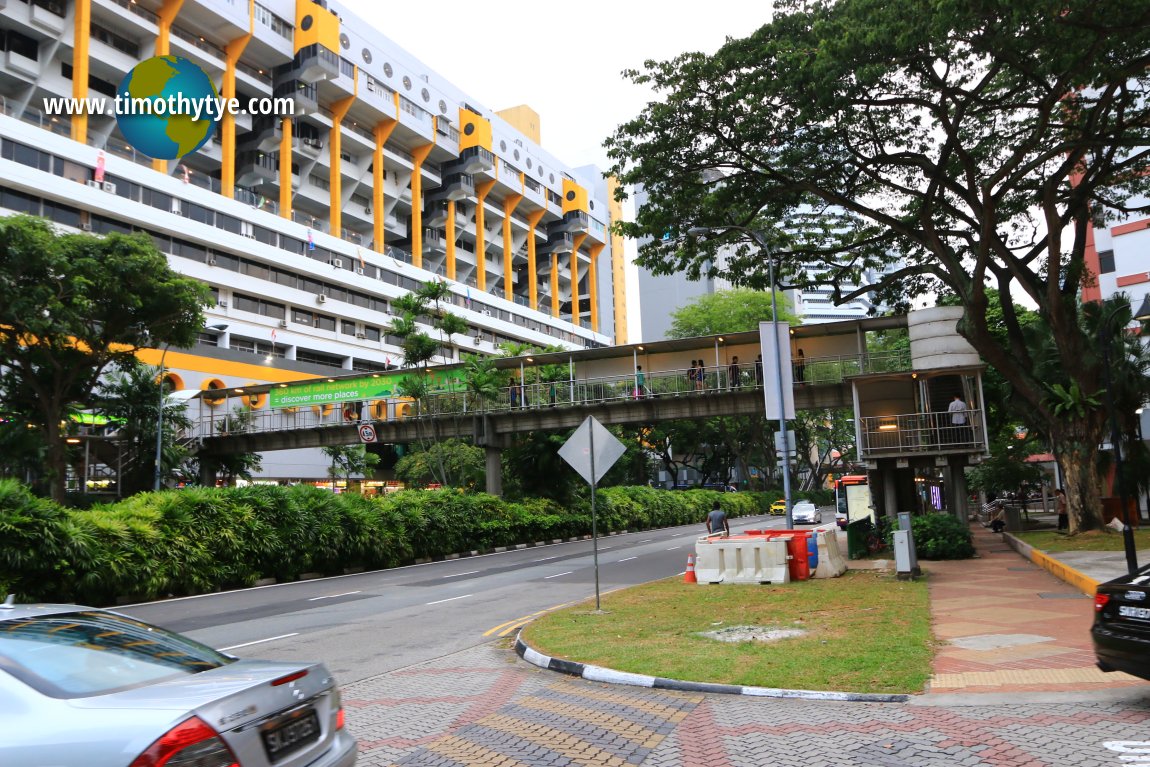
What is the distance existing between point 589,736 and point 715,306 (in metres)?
59.3

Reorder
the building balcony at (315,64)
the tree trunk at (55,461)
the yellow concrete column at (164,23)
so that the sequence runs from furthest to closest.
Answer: the building balcony at (315,64), the yellow concrete column at (164,23), the tree trunk at (55,461)

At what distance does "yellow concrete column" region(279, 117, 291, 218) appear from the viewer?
59031 mm

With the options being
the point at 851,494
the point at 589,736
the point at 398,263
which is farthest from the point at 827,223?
the point at 398,263

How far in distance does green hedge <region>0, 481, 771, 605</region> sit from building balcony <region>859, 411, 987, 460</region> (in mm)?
14743

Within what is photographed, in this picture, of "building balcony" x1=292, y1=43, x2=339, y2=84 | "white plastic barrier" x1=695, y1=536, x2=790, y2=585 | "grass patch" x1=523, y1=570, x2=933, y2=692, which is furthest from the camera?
"building balcony" x1=292, y1=43, x2=339, y2=84

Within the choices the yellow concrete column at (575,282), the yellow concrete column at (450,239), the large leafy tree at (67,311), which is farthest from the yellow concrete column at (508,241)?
the large leafy tree at (67,311)

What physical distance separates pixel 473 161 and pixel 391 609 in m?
65.8

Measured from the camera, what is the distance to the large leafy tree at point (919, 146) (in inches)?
669

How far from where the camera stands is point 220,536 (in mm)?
20781

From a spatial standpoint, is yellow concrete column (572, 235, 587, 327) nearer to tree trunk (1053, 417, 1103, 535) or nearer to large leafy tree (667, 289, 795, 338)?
large leafy tree (667, 289, 795, 338)

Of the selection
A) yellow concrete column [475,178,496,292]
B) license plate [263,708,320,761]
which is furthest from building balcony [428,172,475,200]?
license plate [263,708,320,761]

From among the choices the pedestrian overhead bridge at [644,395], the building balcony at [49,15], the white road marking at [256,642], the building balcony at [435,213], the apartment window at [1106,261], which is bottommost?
the white road marking at [256,642]

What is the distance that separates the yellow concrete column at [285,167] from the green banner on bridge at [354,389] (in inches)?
826

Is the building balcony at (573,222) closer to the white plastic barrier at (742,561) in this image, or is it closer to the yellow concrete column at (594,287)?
the yellow concrete column at (594,287)
